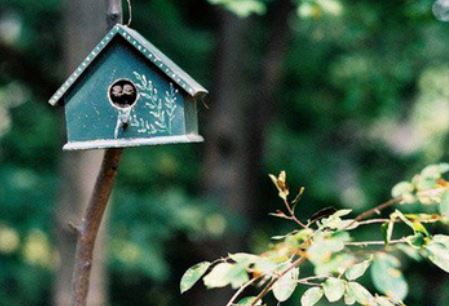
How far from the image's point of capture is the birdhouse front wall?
185 centimetres

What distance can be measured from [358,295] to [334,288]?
0.04m

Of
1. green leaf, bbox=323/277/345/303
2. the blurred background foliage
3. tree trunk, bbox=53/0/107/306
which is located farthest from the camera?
the blurred background foliage

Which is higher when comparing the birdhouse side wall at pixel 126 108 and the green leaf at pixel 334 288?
the birdhouse side wall at pixel 126 108

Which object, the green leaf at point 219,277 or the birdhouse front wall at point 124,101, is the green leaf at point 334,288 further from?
the birdhouse front wall at point 124,101

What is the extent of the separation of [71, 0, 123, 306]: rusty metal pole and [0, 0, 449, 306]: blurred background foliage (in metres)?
2.72

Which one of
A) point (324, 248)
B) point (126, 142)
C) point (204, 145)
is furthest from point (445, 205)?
point (204, 145)

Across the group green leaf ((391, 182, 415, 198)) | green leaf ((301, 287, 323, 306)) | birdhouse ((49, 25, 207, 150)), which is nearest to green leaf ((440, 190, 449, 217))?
green leaf ((301, 287, 323, 306))

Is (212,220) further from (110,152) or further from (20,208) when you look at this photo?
(110,152)

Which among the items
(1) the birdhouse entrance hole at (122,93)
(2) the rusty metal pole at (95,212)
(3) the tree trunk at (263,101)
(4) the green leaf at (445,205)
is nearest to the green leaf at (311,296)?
(4) the green leaf at (445,205)

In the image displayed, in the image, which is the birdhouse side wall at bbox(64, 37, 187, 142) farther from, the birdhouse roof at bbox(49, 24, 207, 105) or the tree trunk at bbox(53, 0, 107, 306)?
the tree trunk at bbox(53, 0, 107, 306)

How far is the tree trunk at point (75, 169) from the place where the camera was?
434cm

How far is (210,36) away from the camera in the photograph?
292 inches

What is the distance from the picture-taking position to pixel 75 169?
4.44 meters

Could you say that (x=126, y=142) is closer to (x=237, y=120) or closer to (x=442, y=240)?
(x=442, y=240)
